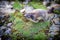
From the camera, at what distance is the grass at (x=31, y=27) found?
1.84 m

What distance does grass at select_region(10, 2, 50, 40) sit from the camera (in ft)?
6.04

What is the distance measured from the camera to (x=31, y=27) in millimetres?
1866

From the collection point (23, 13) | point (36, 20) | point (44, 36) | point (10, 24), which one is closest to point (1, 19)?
point (10, 24)

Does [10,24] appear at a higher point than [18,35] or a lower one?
higher

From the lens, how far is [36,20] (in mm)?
1863

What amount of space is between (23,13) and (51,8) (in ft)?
1.37

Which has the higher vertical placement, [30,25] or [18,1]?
[18,1]

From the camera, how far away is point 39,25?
6.08 feet

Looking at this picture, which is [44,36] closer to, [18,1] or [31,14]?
[31,14]

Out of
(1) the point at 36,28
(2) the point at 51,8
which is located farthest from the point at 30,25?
(2) the point at 51,8

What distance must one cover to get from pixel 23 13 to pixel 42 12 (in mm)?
280

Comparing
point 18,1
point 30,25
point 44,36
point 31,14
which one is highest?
point 18,1

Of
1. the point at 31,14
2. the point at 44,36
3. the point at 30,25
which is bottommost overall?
the point at 44,36

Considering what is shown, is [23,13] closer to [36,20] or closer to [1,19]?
[36,20]
